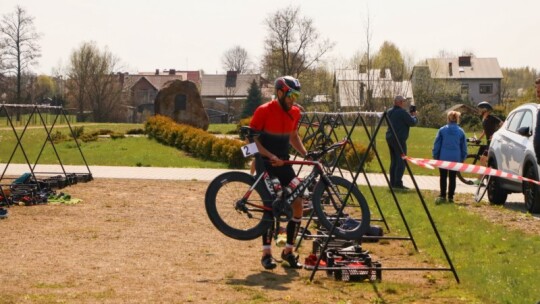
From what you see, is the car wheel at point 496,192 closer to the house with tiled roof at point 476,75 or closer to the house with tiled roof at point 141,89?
the house with tiled roof at point 476,75

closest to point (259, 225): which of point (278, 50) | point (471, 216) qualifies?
point (471, 216)

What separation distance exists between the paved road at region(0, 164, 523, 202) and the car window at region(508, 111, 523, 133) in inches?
106

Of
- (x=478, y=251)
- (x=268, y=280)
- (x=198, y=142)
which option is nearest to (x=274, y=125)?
(x=268, y=280)

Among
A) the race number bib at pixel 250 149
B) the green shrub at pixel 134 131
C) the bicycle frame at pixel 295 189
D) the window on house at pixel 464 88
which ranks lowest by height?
the green shrub at pixel 134 131

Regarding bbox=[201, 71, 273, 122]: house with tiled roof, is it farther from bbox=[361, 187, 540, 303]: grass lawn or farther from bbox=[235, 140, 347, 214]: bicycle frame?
bbox=[235, 140, 347, 214]: bicycle frame

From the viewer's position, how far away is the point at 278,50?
76812mm

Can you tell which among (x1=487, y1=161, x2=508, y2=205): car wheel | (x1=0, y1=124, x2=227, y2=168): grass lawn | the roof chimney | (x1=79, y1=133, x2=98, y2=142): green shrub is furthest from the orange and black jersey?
the roof chimney

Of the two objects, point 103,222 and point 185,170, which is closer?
point 103,222

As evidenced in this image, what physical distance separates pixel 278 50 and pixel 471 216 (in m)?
65.4

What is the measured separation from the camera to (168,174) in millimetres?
20047

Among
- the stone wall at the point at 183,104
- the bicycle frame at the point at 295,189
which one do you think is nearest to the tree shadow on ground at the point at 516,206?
the bicycle frame at the point at 295,189

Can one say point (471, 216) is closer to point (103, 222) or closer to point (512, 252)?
point (512, 252)

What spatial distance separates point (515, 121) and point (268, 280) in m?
8.36

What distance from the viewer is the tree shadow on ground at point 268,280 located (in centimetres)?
734
